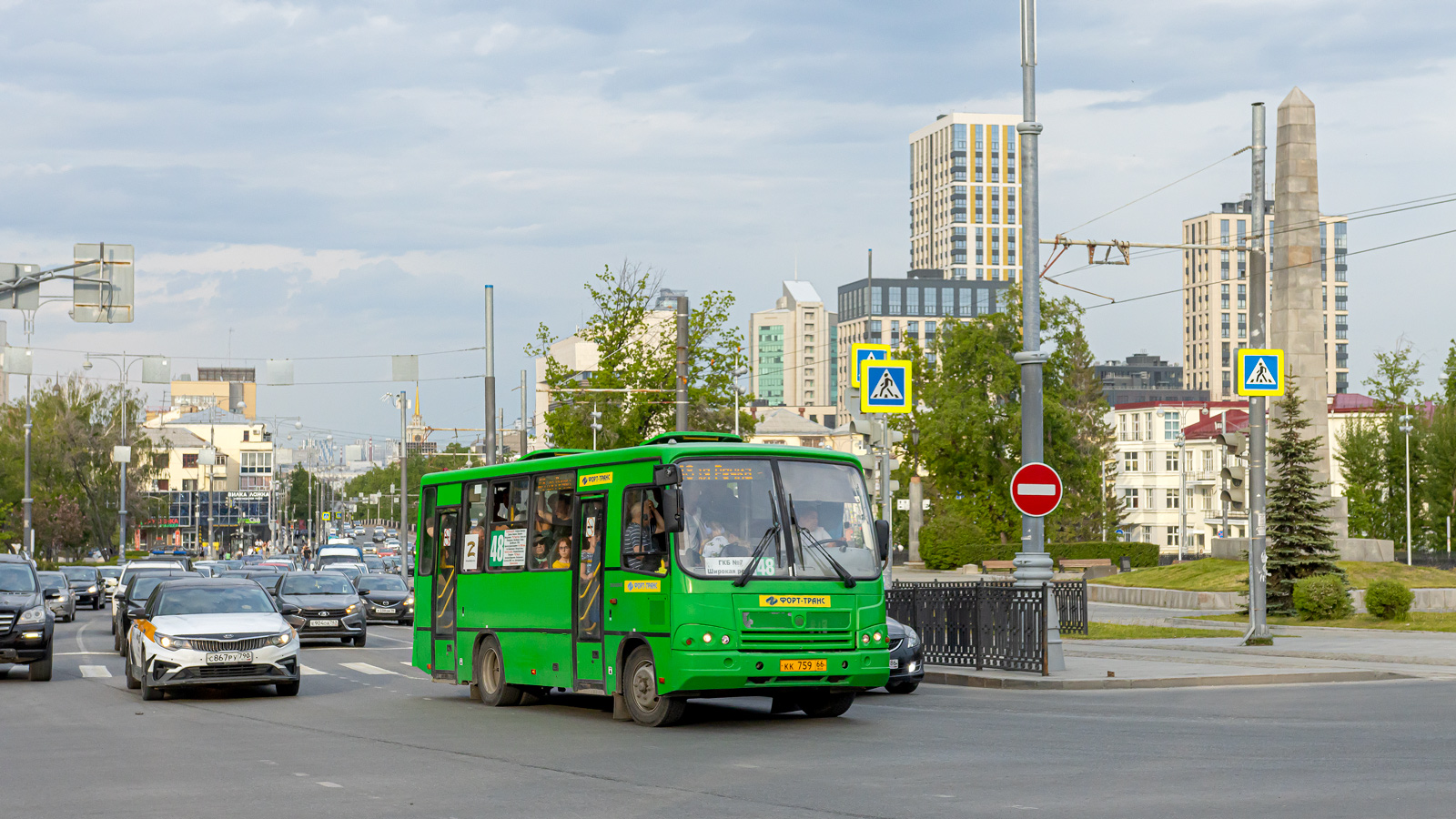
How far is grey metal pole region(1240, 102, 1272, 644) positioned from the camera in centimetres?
2639

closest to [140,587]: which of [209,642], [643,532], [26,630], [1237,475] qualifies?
[26,630]

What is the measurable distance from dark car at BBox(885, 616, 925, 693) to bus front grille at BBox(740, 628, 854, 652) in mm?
4013

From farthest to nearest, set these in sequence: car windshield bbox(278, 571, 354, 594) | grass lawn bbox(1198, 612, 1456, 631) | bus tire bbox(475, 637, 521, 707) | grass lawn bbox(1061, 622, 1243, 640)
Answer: car windshield bbox(278, 571, 354, 594) < grass lawn bbox(1198, 612, 1456, 631) < grass lawn bbox(1061, 622, 1243, 640) < bus tire bbox(475, 637, 521, 707)

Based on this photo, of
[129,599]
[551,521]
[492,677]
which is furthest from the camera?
[129,599]

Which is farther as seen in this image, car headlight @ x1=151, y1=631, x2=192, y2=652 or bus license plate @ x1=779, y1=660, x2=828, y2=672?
car headlight @ x1=151, y1=631, x2=192, y2=652

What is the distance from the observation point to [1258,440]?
2655 centimetres

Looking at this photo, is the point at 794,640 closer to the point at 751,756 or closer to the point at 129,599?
the point at 751,756

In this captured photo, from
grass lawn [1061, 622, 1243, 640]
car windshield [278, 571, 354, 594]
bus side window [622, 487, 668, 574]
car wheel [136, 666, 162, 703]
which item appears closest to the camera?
bus side window [622, 487, 668, 574]

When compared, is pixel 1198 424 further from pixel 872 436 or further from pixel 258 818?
pixel 258 818

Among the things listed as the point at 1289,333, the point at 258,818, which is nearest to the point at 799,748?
the point at 258,818

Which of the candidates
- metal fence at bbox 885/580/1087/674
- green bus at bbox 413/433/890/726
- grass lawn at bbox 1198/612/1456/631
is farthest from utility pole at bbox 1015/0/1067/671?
grass lawn at bbox 1198/612/1456/631

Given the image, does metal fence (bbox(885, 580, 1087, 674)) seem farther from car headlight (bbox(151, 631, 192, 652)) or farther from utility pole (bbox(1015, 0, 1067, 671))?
car headlight (bbox(151, 631, 192, 652))

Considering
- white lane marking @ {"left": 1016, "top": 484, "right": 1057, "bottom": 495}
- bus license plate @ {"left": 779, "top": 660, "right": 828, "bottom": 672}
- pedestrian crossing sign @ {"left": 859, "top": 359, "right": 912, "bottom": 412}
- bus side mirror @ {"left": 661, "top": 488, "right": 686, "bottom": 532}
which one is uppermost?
pedestrian crossing sign @ {"left": 859, "top": 359, "right": 912, "bottom": 412}

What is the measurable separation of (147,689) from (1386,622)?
24.9m
